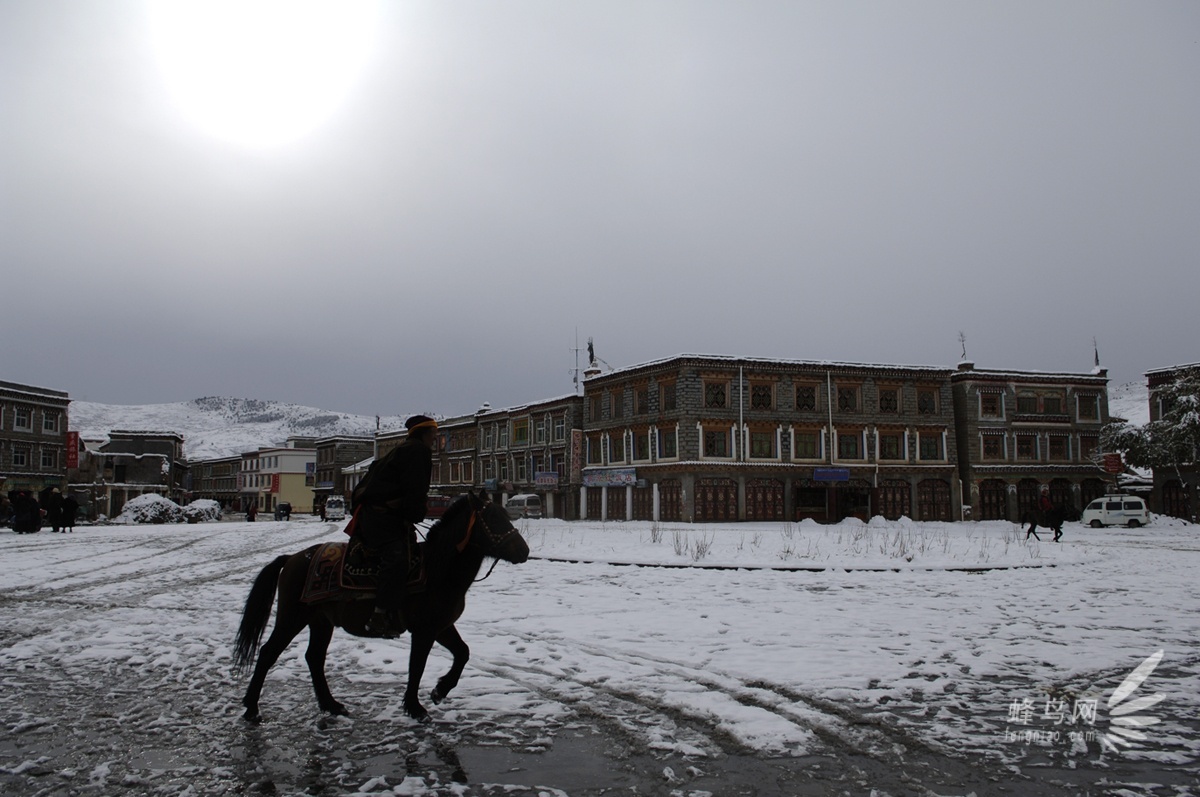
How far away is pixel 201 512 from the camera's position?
60.6 metres

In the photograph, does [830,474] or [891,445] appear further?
[891,445]

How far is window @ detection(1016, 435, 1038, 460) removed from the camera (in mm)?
53531

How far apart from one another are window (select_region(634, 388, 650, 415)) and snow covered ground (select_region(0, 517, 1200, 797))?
35036 millimetres

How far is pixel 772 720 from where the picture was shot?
6547mm

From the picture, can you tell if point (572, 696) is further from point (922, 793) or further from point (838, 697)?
point (922, 793)

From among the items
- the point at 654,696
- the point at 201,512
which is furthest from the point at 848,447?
the point at 654,696

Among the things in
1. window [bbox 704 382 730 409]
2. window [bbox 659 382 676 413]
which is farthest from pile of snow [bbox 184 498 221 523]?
window [bbox 704 382 730 409]

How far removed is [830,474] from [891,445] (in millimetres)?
4882

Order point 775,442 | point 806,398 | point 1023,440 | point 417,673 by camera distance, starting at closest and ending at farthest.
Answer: point 417,673 → point 775,442 → point 806,398 → point 1023,440

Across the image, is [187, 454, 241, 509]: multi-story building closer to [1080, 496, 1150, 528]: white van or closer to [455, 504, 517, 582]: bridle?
[1080, 496, 1150, 528]: white van

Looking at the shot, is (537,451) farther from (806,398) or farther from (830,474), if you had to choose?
(830,474)

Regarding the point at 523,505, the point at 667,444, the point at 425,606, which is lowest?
the point at 523,505

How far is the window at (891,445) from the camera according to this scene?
5078cm

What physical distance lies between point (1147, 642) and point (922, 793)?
645 centimetres
